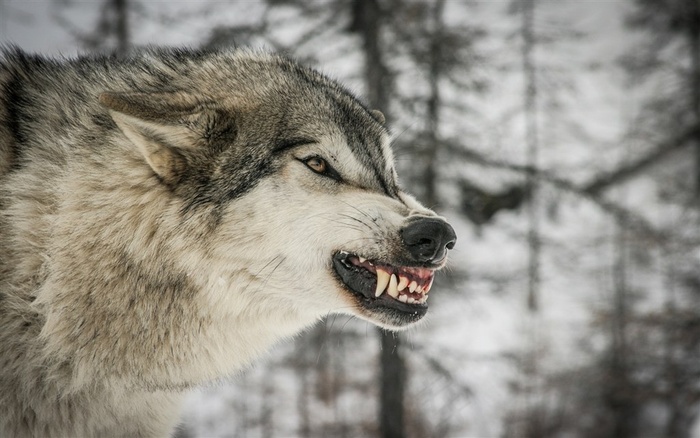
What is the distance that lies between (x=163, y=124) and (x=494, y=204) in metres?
7.91

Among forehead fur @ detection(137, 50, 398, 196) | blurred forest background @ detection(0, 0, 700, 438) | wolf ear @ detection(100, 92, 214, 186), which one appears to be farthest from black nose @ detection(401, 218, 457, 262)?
blurred forest background @ detection(0, 0, 700, 438)

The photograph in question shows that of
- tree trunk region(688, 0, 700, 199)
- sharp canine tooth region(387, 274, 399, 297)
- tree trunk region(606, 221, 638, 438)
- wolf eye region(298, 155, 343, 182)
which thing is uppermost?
wolf eye region(298, 155, 343, 182)

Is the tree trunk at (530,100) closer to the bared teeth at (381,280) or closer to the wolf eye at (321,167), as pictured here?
the bared teeth at (381,280)

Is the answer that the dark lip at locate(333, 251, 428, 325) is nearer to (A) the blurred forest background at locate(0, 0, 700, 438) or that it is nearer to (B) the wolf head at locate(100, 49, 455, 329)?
(B) the wolf head at locate(100, 49, 455, 329)

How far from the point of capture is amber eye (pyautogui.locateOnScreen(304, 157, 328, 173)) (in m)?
2.66

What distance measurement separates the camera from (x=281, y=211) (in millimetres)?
2541

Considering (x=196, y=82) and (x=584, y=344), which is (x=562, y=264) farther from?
(x=196, y=82)

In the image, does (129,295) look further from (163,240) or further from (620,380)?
(620,380)

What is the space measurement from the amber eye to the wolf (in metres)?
0.01

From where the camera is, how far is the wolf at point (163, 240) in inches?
95.0

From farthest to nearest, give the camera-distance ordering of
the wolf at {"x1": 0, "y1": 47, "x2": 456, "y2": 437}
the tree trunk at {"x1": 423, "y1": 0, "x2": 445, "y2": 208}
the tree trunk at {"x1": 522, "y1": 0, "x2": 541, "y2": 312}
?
the tree trunk at {"x1": 522, "y1": 0, "x2": 541, "y2": 312}
the tree trunk at {"x1": 423, "y1": 0, "x2": 445, "y2": 208}
the wolf at {"x1": 0, "y1": 47, "x2": 456, "y2": 437}

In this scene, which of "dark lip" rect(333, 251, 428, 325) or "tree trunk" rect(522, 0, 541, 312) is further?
"tree trunk" rect(522, 0, 541, 312)

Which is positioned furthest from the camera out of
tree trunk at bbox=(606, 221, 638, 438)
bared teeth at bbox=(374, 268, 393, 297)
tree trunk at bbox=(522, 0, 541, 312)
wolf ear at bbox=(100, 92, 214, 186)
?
tree trunk at bbox=(522, 0, 541, 312)

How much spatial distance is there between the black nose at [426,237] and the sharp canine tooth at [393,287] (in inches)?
8.2
